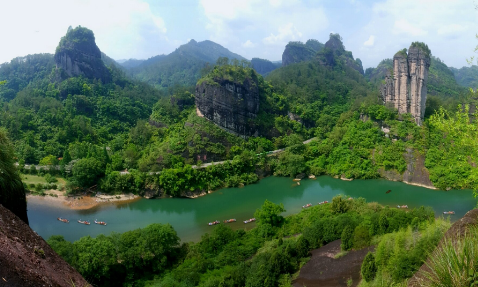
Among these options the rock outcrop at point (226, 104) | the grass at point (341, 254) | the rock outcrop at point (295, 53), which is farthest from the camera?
the rock outcrop at point (295, 53)

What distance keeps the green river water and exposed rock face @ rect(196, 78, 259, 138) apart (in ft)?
28.2

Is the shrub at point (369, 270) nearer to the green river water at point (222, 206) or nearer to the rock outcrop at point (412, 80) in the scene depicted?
the green river water at point (222, 206)

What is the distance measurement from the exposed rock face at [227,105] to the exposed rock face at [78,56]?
68.8ft

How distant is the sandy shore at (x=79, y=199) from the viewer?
22.6m

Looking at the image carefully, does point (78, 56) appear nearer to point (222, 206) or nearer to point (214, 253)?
point (222, 206)

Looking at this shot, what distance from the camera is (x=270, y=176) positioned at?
29.2 metres

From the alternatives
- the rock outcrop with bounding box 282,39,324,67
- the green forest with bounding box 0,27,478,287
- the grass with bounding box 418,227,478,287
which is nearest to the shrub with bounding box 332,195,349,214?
the green forest with bounding box 0,27,478,287

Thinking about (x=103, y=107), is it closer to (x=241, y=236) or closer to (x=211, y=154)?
(x=211, y=154)

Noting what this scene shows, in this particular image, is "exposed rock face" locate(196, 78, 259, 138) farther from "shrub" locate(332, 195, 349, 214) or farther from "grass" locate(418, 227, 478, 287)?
"grass" locate(418, 227, 478, 287)

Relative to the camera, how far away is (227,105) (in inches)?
1283

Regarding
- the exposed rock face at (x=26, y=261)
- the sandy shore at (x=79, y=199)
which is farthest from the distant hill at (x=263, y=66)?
the exposed rock face at (x=26, y=261)

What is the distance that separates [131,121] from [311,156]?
23.7m

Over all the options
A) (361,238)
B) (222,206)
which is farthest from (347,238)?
(222,206)

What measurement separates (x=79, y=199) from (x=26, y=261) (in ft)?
76.6
